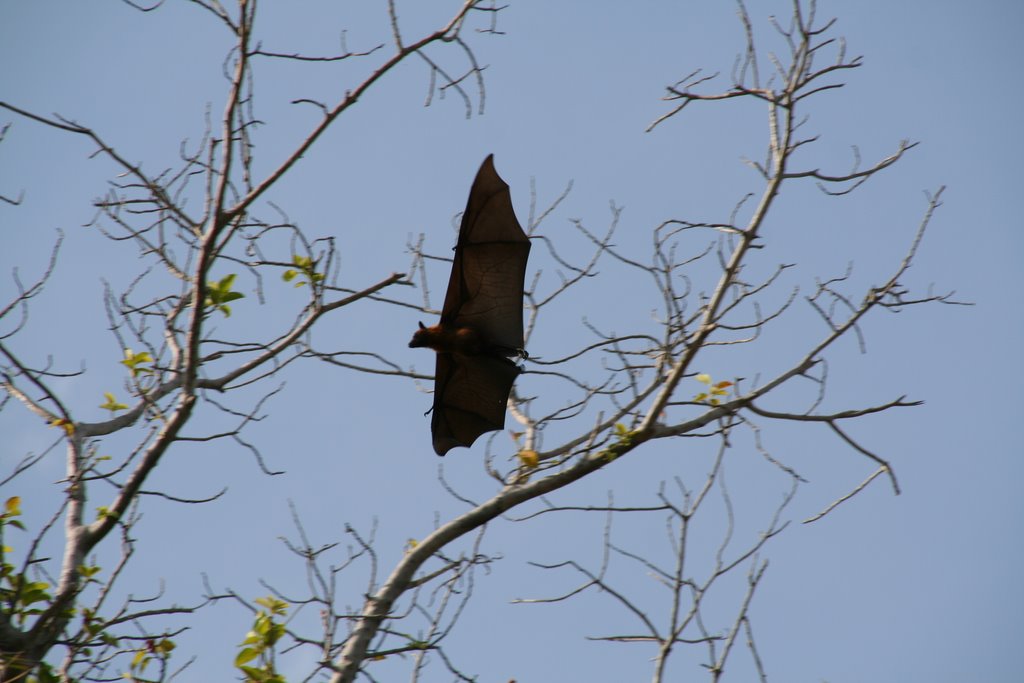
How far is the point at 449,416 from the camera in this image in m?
9.80

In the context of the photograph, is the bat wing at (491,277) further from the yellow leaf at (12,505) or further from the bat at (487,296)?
the yellow leaf at (12,505)

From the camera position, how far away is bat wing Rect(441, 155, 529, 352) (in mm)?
9258

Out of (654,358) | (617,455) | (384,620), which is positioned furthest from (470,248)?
(384,620)

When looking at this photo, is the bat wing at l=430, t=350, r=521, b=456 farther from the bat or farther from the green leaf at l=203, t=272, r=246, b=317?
the green leaf at l=203, t=272, r=246, b=317

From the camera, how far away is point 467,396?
31.7ft

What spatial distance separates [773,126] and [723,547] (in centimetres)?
324

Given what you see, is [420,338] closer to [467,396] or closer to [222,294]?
[467,396]

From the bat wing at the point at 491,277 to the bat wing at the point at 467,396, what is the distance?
0.29 meters

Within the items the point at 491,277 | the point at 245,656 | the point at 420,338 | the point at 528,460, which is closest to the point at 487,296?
the point at 491,277

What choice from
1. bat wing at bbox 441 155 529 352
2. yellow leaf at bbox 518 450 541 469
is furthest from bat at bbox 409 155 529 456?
yellow leaf at bbox 518 450 541 469

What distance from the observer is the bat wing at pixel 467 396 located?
938cm

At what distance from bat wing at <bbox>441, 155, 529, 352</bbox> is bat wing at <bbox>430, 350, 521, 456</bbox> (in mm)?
287

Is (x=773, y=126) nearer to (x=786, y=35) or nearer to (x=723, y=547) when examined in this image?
(x=786, y=35)

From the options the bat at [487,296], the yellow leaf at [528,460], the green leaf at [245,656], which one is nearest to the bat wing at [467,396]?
the bat at [487,296]
